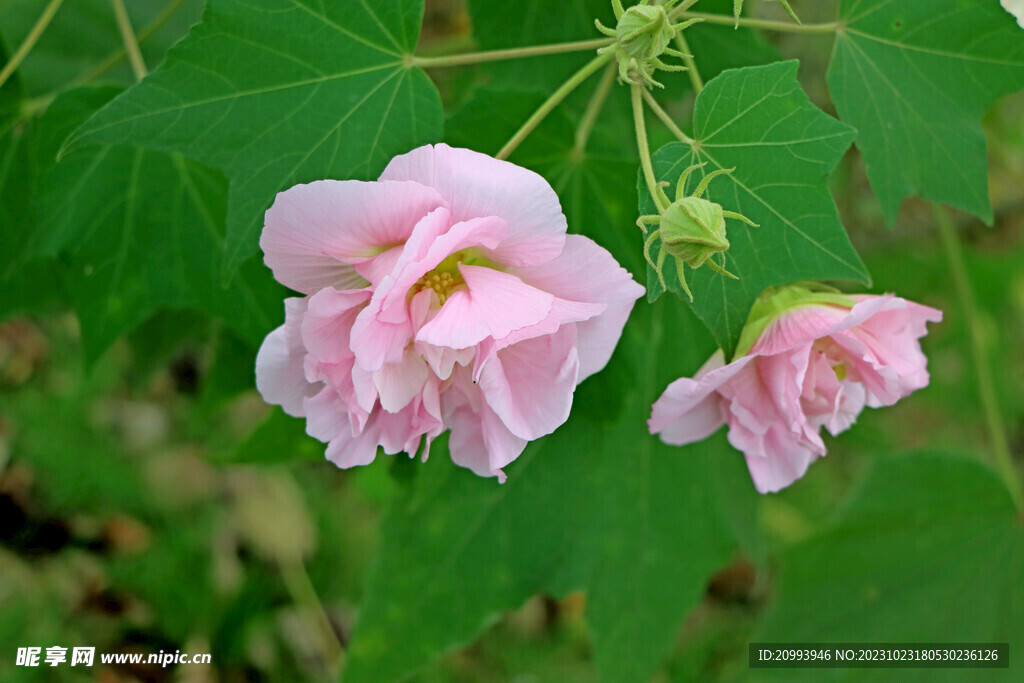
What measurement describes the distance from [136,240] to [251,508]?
39.6 inches

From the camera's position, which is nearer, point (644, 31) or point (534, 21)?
point (644, 31)

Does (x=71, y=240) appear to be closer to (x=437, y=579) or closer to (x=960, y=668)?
(x=437, y=579)

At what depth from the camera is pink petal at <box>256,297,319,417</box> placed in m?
0.53

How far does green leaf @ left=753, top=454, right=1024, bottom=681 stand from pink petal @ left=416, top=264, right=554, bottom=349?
0.78 m

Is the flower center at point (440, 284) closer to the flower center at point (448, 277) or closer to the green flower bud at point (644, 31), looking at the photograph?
the flower center at point (448, 277)

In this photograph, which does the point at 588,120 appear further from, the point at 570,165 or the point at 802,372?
the point at 802,372

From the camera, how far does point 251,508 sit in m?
1.64

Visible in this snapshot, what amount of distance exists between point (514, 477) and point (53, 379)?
3.48ft

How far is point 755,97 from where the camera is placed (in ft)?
1.79

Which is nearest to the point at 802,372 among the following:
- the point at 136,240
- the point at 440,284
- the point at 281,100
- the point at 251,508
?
the point at 440,284

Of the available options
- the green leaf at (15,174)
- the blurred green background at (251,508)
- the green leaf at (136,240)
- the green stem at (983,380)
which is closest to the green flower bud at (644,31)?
the green leaf at (136,240)

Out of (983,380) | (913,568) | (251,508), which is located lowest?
(251,508)

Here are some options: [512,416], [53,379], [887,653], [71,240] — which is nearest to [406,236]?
[512,416]

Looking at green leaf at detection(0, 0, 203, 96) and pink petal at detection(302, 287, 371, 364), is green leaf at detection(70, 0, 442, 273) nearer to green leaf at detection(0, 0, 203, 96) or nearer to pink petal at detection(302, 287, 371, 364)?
pink petal at detection(302, 287, 371, 364)
